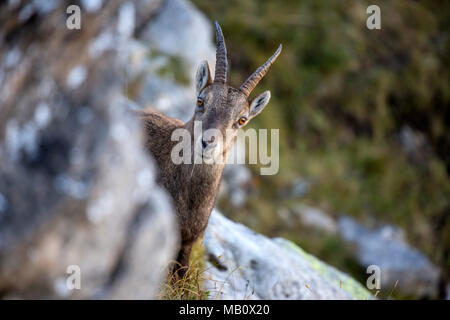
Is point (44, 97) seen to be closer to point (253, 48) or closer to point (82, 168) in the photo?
point (82, 168)

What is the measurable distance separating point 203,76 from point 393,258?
9.37 m

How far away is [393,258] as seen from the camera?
42.4 feet

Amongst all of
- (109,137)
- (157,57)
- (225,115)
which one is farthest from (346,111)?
(109,137)

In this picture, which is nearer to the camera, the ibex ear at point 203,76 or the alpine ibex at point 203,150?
the alpine ibex at point 203,150

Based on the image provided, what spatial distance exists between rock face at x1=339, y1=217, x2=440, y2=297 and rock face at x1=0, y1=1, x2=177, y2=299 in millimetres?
10387

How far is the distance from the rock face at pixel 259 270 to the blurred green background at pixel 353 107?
6.42 metres

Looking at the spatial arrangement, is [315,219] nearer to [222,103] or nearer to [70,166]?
[222,103]

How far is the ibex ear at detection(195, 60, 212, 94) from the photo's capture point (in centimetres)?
624

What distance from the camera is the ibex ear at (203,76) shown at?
20.5ft

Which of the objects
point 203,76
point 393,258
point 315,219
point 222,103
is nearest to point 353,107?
point 315,219

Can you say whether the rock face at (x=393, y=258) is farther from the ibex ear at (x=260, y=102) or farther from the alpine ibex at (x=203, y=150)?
the alpine ibex at (x=203, y=150)

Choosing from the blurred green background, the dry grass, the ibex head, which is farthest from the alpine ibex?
the blurred green background

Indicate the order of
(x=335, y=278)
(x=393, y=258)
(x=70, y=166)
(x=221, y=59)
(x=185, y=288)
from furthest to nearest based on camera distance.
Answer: (x=393, y=258) < (x=335, y=278) < (x=221, y=59) < (x=185, y=288) < (x=70, y=166)

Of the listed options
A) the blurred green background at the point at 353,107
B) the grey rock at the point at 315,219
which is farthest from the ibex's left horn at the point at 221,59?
the grey rock at the point at 315,219
